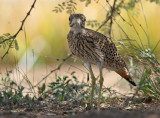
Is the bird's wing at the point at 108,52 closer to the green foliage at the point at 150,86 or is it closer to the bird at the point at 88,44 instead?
the bird at the point at 88,44

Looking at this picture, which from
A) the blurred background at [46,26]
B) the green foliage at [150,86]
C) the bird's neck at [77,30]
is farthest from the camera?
the blurred background at [46,26]

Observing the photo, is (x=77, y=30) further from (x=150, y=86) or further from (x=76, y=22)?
(x=150, y=86)

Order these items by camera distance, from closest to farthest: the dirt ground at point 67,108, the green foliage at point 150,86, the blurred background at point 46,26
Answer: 1. the dirt ground at point 67,108
2. the green foliage at point 150,86
3. the blurred background at point 46,26

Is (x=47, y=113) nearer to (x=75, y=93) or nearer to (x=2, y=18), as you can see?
(x=75, y=93)

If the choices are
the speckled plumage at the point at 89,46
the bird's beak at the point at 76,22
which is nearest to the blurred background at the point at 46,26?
the speckled plumage at the point at 89,46

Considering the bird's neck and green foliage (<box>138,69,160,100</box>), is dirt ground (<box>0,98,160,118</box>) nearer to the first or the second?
green foliage (<box>138,69,160,100</box>)

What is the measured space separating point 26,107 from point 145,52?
5.18 ft

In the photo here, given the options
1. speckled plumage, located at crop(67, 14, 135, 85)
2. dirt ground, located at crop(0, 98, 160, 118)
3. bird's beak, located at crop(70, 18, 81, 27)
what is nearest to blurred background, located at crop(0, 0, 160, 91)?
dirt ground, located at crop(0, 98, 160, 118)

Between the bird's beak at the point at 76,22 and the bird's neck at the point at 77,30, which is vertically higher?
the bird's beak at the point at 76,22

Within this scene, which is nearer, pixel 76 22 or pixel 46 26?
pixel 76 22

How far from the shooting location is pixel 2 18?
816cm

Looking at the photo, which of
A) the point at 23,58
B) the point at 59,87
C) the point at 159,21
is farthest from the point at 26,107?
the point at 159,21

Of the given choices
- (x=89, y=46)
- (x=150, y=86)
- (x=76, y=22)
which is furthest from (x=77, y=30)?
(x=150, y=86)

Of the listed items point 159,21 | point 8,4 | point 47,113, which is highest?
point 8,4
